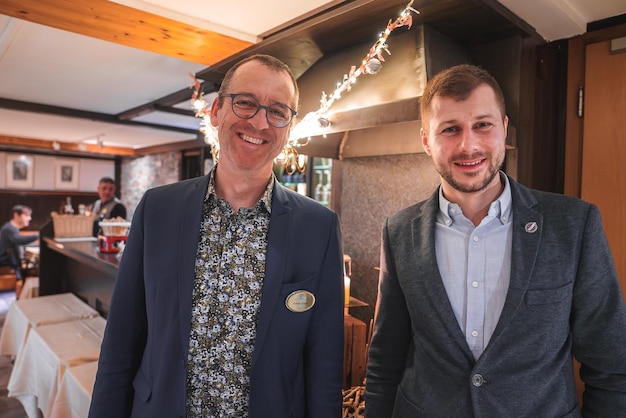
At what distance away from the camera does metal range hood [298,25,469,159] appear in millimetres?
1784

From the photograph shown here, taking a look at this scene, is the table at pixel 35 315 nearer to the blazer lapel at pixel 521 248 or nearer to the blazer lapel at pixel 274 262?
the blazer lapel at pixel 274 262

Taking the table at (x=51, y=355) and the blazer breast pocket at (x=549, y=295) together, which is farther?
the table at (x=51, y=355)

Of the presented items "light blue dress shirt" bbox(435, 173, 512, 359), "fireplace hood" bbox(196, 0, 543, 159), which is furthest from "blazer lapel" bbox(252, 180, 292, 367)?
"fireplace hood" bbox(196, 0, 543, 159)

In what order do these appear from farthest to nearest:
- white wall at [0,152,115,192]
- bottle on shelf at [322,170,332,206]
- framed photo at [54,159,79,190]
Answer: framed photo at [54,159,79,190] → white wall at [0,152,115,192] → bottle on shelf at [322,170,332,206]

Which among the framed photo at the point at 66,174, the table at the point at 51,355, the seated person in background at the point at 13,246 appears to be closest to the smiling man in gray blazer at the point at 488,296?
the table at the point at 51,355

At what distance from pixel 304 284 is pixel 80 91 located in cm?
449

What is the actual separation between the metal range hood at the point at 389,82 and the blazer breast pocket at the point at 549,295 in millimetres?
845

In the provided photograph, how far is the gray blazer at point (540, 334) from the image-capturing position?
42.3 inches

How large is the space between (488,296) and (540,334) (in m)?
0.15

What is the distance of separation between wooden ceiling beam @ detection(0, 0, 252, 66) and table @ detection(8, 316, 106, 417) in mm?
1880

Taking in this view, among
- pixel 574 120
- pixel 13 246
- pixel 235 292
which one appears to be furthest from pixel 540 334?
pixel 13 246

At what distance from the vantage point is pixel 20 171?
32.6 ft

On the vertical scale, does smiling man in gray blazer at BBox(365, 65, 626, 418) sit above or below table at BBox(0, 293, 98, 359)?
above

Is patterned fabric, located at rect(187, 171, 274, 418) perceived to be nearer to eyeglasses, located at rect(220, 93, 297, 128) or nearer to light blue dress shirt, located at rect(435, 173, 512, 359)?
eyeglasses, located at rect(220, 93, 297, 128)
